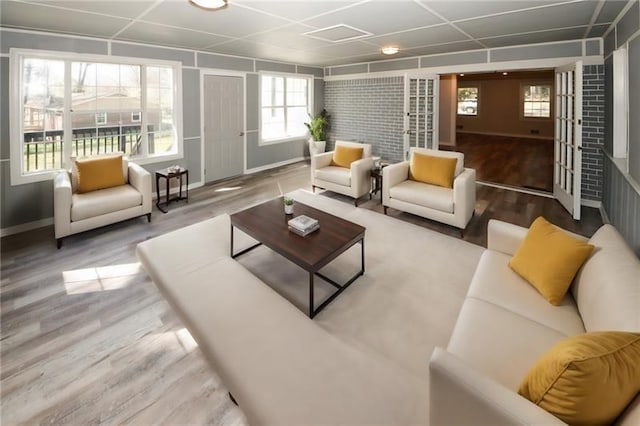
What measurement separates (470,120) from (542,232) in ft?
43.1

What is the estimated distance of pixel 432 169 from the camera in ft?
14.0

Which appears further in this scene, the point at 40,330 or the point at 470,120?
the point at 470,120

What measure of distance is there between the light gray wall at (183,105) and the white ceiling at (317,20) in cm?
18

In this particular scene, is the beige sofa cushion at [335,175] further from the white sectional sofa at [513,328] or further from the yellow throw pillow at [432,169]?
the white sectional sofa at [513,328]

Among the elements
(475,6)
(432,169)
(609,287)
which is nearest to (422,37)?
(475,6)

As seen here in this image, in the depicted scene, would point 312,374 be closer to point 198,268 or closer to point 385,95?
point 198,268

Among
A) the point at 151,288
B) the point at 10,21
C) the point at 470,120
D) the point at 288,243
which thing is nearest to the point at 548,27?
the point at 288,243

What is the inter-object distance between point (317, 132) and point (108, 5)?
5.36 meters

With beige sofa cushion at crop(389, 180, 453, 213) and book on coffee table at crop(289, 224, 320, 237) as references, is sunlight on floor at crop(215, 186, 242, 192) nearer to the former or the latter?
beige sofa cushion at crop(389, 180, 453, 213)

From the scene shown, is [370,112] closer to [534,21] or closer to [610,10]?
[534,21]

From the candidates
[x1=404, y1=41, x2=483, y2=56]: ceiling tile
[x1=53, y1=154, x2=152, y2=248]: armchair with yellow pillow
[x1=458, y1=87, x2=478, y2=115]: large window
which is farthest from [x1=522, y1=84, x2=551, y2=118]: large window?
[x1=53, y1=154, x2=152, y2=248]: armchair with yellow pillow

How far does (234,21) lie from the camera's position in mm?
3693

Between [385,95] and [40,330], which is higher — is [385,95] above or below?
above

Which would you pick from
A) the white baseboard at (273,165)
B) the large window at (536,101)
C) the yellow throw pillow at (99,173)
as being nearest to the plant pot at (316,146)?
the white baseboard at (273,165)
